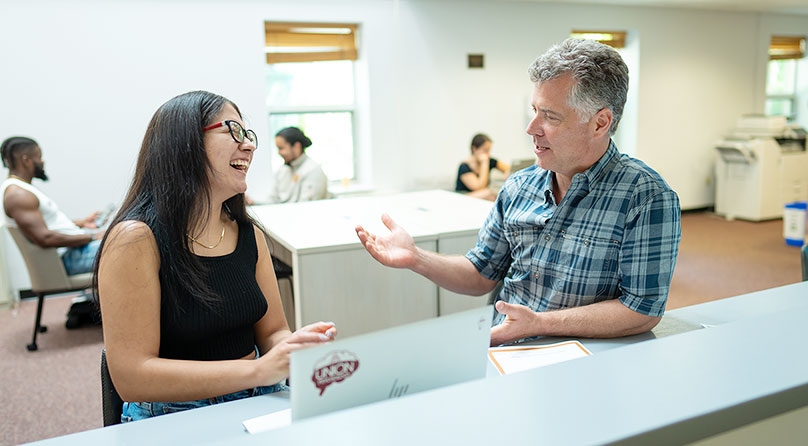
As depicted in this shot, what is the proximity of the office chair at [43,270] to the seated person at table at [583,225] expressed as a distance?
2.87m

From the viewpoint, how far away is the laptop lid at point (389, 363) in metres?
0.79

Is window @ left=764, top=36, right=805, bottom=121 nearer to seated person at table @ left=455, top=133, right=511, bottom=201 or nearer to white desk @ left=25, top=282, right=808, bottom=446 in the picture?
seated person at table @ left=455, top=133, right=511, bottom=201

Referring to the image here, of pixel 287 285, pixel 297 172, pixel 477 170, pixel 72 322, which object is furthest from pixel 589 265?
pixel 477 170

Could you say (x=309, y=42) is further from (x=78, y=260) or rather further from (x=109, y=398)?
(x=109, y=398)

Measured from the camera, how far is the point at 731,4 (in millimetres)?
7336

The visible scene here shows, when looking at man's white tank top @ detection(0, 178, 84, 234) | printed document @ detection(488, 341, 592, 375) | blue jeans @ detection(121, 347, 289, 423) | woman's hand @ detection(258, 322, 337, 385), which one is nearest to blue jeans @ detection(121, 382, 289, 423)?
blue jeans @ detection(121, 347, 289, 423)

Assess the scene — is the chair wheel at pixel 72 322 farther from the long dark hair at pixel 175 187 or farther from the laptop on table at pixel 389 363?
the laptop on table at pixel 389 363

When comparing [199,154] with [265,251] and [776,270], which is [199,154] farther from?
[776,270]

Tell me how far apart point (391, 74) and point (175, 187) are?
482 cm

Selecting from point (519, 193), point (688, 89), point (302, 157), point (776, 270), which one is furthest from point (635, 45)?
point (519, 193)

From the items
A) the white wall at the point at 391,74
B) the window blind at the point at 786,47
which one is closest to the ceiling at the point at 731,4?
the white wall at the point at 391,74

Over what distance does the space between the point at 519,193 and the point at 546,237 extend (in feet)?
0.62

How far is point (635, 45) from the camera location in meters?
7.34

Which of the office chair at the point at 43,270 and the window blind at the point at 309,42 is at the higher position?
the window blind at the point at 309,42
